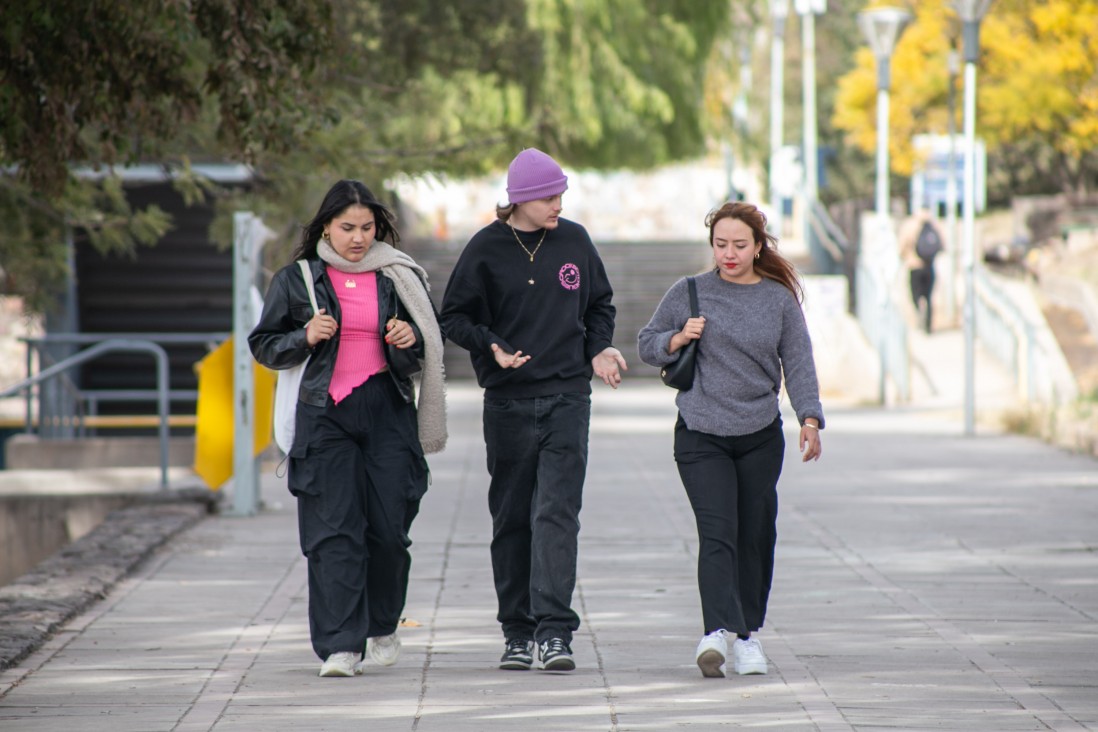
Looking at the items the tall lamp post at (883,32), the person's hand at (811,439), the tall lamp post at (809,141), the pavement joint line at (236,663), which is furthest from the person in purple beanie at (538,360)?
the tall lamp post at (809,141)

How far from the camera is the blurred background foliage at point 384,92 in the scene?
830 centimetres

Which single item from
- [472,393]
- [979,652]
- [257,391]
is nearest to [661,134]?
[472,393]

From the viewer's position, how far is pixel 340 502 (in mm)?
6531

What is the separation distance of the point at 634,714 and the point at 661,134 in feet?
85.8

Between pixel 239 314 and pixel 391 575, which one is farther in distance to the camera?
pixel 239 314

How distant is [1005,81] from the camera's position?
3997 centimetres

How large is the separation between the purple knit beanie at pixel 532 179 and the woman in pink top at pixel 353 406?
0.45 metres

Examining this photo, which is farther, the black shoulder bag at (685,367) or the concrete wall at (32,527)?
the concrete wall at (32,527)

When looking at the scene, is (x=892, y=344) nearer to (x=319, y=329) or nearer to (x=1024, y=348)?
(x=1024, y=348)

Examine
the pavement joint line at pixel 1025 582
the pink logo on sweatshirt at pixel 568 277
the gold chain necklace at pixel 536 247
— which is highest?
the gold chain necklace at pixel 536 247

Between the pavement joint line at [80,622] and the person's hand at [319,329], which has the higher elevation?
the person's hand at [319,329]

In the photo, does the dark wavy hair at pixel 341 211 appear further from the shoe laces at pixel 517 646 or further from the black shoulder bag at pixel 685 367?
the shoe laces at pixel 517 646

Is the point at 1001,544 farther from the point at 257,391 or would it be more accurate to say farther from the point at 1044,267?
the point at 1044,267

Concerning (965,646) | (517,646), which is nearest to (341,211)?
(517,646)
